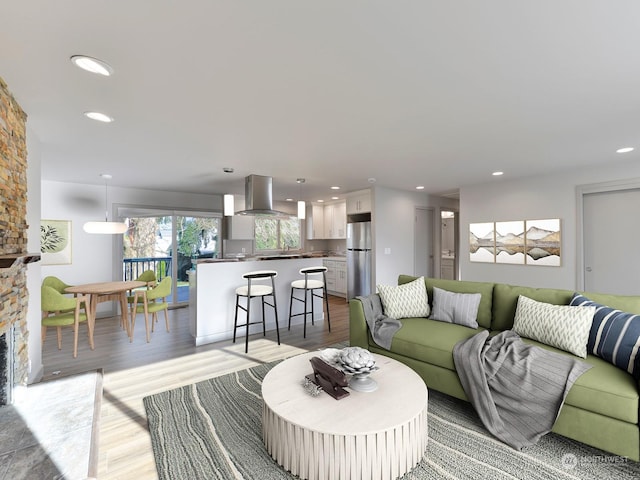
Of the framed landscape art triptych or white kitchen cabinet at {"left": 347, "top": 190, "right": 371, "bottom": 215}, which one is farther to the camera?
white kitchen cabinet at {"left": 347, "top": 190, "right": 371, "bottom": 215}

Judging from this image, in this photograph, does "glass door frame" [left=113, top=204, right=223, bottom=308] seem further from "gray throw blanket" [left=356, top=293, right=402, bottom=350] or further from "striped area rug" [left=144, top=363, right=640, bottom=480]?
"gray throw blanket" [left=356, top=293, right=402, bottom=350]

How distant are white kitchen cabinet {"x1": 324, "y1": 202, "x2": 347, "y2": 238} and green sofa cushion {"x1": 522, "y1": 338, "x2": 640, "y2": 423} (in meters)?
5.42

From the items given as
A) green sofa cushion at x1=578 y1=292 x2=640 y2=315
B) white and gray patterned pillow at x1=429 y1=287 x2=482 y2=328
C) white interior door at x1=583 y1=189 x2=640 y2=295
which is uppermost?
white interior door at x1=583 y1=189 x2=640 y2=295

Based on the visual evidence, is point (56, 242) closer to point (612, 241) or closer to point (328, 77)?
point (328, 77)

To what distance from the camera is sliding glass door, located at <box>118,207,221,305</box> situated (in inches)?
235

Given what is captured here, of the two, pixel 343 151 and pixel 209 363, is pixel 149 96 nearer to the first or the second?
pixel 343 151

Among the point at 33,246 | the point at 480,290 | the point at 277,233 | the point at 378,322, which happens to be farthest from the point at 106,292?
the point at 480,290

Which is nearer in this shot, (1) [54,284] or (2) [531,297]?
(2) [531,297]

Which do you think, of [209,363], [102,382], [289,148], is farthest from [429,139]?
[102,382]

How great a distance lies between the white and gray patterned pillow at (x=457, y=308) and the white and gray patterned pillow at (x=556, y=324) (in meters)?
0.37

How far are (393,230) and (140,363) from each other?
4825 millimetres

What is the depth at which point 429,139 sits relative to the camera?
3129 millimetres

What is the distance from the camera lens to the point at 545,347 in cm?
226

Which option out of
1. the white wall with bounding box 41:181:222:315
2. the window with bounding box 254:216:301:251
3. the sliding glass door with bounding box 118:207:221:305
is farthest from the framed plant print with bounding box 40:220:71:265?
the window with bounding box 254:216:301:251
